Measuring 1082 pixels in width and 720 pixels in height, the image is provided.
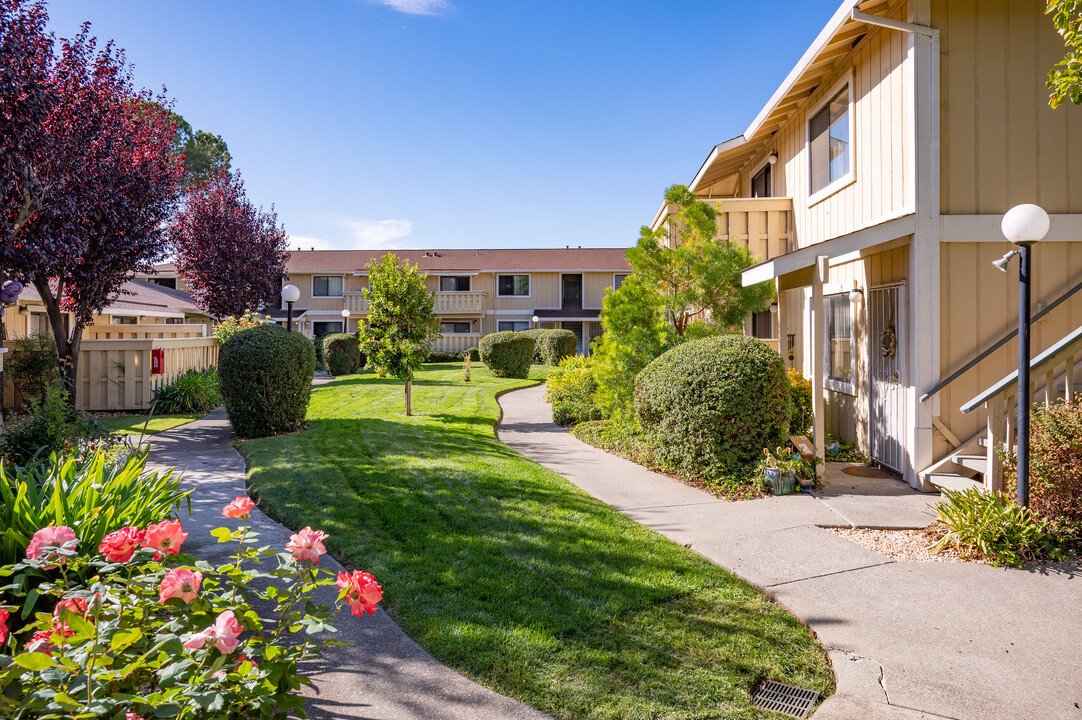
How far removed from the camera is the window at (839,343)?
9148 mm

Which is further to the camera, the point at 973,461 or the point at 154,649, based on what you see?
the point at 973,461

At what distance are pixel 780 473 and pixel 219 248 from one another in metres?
21.4

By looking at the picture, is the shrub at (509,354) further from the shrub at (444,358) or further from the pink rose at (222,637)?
the pink rose at (222,637)

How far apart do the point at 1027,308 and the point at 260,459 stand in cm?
865

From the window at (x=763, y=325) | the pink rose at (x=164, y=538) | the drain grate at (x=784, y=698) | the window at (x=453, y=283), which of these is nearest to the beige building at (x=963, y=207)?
the drain grate at (x=784, y=698)

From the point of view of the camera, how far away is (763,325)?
13.0 metres

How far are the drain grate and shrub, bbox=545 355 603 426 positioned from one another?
921 cm

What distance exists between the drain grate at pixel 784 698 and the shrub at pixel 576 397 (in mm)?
9215

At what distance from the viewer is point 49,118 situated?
9320mm

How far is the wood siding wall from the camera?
23.3ft

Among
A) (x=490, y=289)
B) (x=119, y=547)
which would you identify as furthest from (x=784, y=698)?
(x=490, y=289)

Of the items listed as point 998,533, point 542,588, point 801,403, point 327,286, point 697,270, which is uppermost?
point 327,286

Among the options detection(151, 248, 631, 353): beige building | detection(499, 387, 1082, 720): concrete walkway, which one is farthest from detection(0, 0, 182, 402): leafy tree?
detection(151, 248, 631, 353): beige building

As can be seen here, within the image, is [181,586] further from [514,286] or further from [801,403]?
[514,286]
